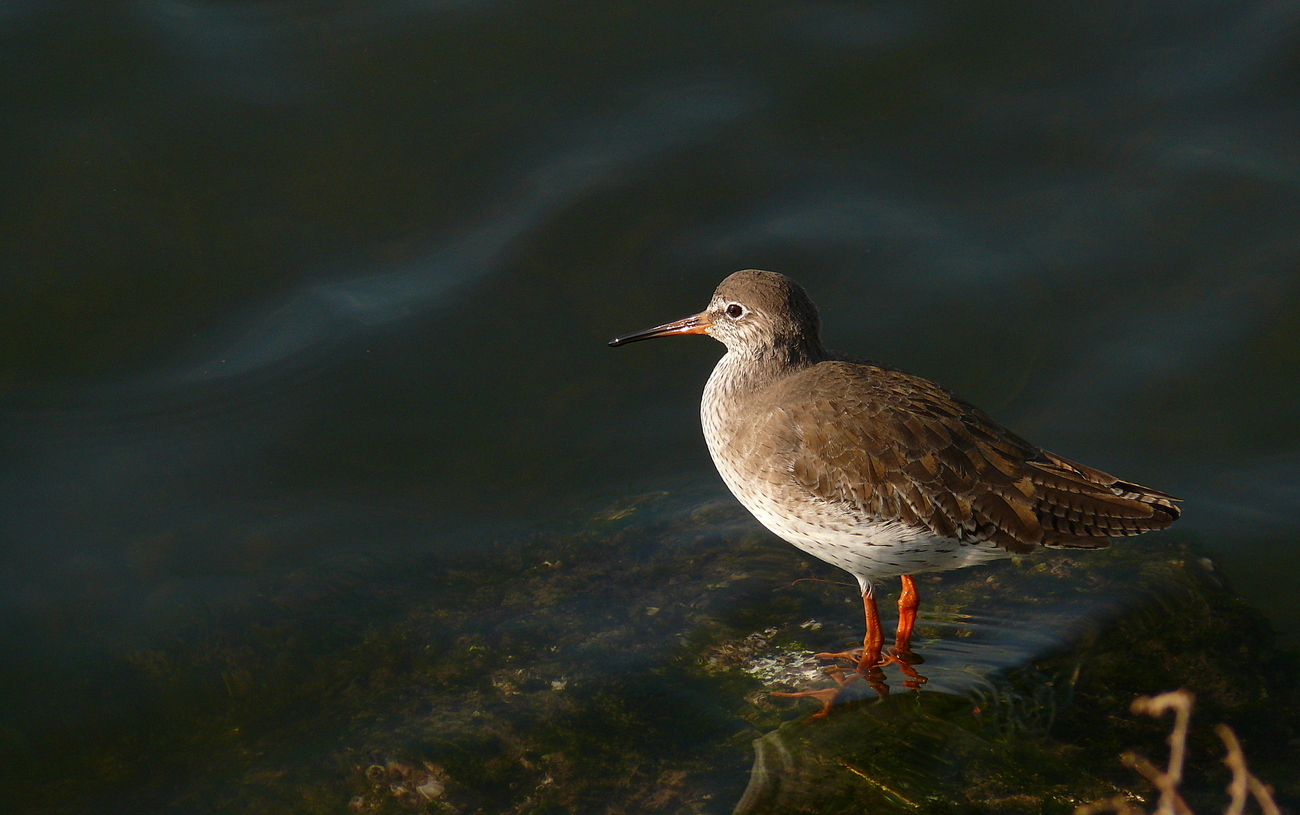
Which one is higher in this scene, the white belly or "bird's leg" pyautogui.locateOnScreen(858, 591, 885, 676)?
the white belly

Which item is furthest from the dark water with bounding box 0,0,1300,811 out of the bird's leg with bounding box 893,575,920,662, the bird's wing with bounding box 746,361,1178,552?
the bird's leg with bounding box 893,575,920,662

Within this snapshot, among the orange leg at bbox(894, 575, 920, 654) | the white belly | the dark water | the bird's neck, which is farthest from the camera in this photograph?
the dark water

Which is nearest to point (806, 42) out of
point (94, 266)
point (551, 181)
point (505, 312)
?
point (551, 181)

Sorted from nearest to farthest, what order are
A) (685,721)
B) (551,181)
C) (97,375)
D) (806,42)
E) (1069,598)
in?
(685,721), (1069,598), (97,375), (551,181), (806,42)

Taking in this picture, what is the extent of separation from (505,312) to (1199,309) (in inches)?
200

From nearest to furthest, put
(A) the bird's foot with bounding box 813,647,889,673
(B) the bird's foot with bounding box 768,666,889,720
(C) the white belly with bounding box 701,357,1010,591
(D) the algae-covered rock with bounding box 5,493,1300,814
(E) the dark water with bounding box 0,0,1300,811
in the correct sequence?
(D) the algae-covered rock with bounding box 5,493,1300,814
(C) the white belly with bounding box 701,357,1010,591
(B) the bird's foot with bounding box 768,666,889,720
(A) the bird's foot with bounding box 813,647,889,673
(E) the dark water with bounding box 0,0,1300,811

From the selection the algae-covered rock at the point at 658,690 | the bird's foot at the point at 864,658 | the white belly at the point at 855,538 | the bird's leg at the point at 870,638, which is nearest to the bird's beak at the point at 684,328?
the white belly at the point at 855,538

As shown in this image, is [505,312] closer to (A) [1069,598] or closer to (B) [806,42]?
(B) [806,42]

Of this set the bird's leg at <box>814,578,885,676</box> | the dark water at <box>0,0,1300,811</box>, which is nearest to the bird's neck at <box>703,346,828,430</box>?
the bird's leg at <box>814,578,885,676</box>

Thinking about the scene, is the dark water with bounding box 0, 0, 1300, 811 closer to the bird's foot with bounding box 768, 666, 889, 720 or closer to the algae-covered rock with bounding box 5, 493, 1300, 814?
the algae-covered rock with bounding box 5, 493, 1300, 814

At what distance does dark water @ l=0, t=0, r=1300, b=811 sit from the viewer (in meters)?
7.47

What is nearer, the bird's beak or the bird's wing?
the bird's wing

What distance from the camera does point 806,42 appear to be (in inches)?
402

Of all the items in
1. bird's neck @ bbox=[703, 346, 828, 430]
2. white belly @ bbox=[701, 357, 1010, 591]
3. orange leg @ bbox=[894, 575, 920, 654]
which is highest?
bird's neck @ bbox=[703, 346, 828, 430]
